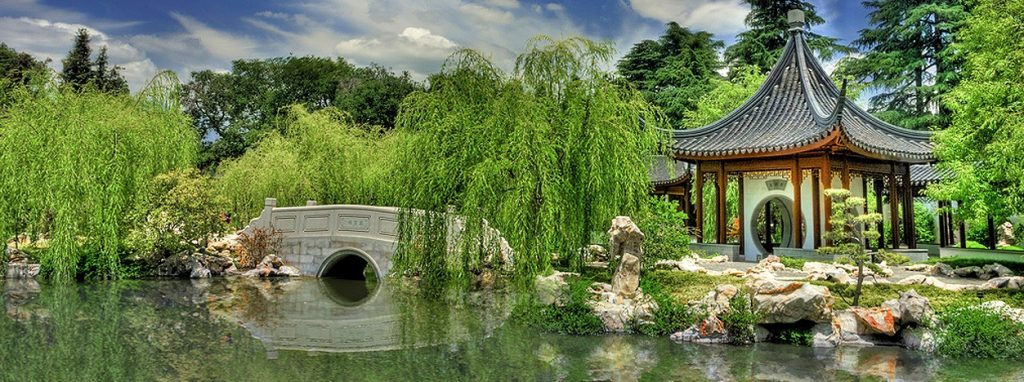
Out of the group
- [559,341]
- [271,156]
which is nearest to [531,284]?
[559,341]

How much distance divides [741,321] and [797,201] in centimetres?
502

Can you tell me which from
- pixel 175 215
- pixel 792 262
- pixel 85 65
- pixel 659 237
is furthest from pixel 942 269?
pixel 85 65

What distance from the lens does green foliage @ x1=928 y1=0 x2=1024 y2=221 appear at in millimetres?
8430

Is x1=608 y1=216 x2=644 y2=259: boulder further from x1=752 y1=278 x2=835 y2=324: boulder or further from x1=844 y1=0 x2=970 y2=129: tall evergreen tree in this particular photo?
x1=844 y1=0 x2=970 y2=129: tall evergreen tree

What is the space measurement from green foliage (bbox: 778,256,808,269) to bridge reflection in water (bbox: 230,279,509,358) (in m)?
4.59

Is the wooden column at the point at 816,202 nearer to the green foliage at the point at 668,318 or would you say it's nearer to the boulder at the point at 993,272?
the boulder at the point at 993,272

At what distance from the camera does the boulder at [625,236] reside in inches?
328

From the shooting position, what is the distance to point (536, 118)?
8453 millimetres

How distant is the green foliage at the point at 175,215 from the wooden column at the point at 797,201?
10.8 meters

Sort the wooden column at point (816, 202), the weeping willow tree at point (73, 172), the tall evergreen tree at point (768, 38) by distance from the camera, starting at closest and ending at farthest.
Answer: the wooden column at point (816, 202) < the weeping willow tree at point (73, 172) < the tall evergreen tree at point (768, 38)

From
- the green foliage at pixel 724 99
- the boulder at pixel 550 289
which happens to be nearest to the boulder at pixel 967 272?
the boulder at pixel 550 289

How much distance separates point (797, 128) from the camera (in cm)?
1173

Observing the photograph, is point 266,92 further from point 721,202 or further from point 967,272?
point 967,272

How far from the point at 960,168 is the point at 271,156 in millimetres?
13708
